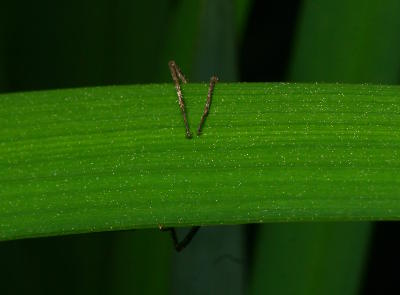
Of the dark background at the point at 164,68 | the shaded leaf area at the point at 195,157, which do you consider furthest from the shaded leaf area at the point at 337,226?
the shaded leaf area at the point at 195,157

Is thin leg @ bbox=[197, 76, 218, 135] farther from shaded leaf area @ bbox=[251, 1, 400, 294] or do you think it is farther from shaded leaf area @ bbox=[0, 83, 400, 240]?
shaded leaf area @ bbox=[251, 1, 400, 294]

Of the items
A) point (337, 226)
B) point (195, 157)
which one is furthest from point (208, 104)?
point (337, 226)

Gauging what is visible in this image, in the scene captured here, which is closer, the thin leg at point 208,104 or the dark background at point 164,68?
the thin leg at point 208,104

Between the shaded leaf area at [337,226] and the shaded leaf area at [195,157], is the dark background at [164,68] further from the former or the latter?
the shaded leaf area at [195,157]

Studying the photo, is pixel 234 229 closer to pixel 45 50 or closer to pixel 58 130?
pixel 58 130

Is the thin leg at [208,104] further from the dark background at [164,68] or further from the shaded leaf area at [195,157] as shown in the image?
the dark background at [164,68]

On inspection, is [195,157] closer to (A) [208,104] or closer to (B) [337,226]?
(A) [208,104]
